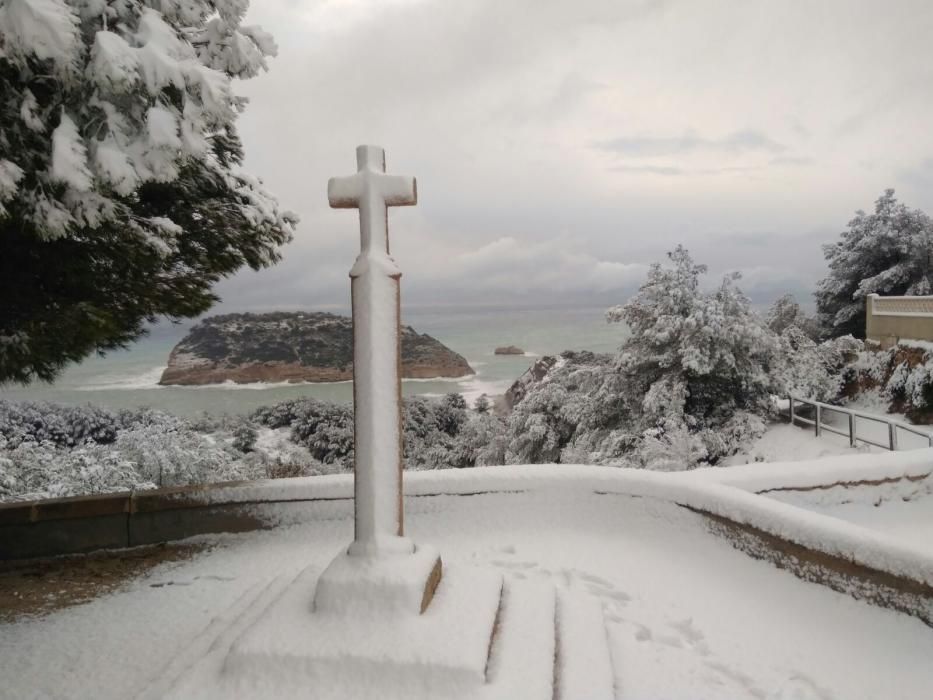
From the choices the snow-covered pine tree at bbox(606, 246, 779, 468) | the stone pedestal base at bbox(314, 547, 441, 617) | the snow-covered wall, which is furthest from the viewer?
the snow-covered pine tree at bbox(606, 246, 779, 468)

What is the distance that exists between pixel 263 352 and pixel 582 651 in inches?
526

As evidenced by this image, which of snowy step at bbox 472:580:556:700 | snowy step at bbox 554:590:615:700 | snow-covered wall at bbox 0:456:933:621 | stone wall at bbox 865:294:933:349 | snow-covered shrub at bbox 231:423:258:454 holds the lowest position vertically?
snow-covered shrub at bbox 231:423:258:454

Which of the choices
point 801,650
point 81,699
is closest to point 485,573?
point 801,650

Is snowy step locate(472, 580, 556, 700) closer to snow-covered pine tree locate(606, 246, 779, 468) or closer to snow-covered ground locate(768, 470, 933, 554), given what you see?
snow-covered ground locate(768, 470, 933, 554)

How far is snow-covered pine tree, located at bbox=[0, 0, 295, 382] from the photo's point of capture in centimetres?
263

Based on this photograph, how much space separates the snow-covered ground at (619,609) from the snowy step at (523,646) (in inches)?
13.0

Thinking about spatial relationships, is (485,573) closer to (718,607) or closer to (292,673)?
(292,673)

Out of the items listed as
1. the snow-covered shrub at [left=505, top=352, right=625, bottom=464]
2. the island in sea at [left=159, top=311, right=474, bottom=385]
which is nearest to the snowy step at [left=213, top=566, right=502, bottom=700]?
the snow-covered shrub at [left=505, top=352, right=625, bottom=464]

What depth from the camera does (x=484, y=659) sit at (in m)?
2.20

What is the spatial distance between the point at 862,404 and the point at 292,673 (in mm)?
18609

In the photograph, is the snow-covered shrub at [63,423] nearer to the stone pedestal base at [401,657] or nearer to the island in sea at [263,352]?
the island in sea at [263,352]

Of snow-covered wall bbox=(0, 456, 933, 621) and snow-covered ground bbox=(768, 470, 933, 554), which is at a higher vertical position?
snow-covered wall bbox=(0, 456, 933, 621)

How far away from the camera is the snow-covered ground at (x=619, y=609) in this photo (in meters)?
2.51

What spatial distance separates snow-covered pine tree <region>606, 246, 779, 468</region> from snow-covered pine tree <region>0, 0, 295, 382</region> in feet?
31.6
